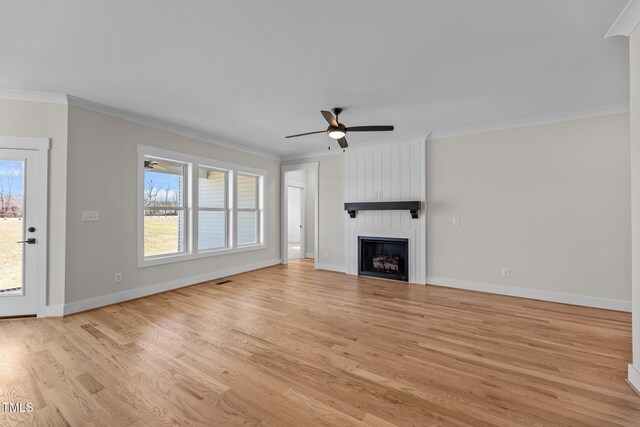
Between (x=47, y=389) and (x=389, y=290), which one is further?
(x=389, y=290)

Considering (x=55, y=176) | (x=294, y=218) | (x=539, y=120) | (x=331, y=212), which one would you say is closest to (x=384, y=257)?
(x=331, y=212)

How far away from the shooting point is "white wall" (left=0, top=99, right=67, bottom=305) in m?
3.18

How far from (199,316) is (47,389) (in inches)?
56.1

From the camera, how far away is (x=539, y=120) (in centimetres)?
387

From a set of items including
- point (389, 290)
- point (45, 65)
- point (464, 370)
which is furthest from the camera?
point (389, 290)

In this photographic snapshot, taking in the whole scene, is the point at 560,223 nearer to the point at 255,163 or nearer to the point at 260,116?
the point at 260,116

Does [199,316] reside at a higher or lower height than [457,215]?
lower

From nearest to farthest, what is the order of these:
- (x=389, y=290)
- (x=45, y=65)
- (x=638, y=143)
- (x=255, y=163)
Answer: (x=638, y=143) < (x=45, y=65) < (x=389, y=290) < (x=255, y=163)

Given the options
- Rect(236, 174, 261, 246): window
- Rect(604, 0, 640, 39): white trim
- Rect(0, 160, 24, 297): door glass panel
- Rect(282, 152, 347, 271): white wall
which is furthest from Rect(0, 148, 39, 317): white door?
Rect(604, 0, 640, 39): white trim

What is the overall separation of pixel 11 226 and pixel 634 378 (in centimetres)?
604

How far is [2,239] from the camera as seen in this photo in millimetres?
3080

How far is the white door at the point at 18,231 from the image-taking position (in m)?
3.09

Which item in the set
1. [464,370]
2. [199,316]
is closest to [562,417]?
[464,370]

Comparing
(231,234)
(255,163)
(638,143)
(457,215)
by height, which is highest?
(255,163)
